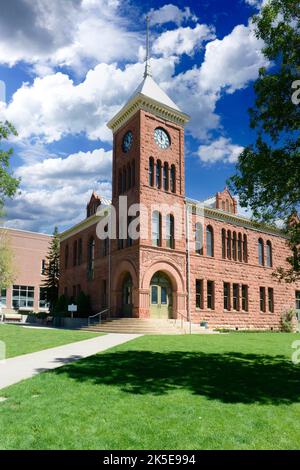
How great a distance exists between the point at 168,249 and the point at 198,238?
4057 mm

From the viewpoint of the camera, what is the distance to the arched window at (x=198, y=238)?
31203 millimetres

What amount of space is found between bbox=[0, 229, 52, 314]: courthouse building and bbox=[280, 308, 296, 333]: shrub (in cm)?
3529

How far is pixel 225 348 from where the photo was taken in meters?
15.3

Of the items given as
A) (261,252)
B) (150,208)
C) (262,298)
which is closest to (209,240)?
(150,208)

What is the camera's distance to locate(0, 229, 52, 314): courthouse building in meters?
58.9

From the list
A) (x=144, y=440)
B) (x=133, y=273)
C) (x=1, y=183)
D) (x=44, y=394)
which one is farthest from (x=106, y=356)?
(x=133, y=273)

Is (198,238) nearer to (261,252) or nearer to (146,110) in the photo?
(261,252)

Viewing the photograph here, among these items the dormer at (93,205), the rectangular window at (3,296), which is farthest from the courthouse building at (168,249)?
the rectangular window at (3,296)

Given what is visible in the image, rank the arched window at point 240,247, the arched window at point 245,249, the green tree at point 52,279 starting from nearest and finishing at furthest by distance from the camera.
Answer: the arched window at point 240,247
the arched window at point 245,249
the green tree at point 52,279

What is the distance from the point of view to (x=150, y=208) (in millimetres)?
28266

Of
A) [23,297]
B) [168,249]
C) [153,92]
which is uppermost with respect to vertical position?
[153,92]

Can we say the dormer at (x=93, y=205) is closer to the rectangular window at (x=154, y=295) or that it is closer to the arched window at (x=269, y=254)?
the rectangular window at (x=154, y=295)

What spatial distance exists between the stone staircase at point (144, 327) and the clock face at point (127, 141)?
13455 millimetres

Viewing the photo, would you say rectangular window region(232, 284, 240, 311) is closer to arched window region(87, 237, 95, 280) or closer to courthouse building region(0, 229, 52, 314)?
arched window region(87, 237, 95, 280)
